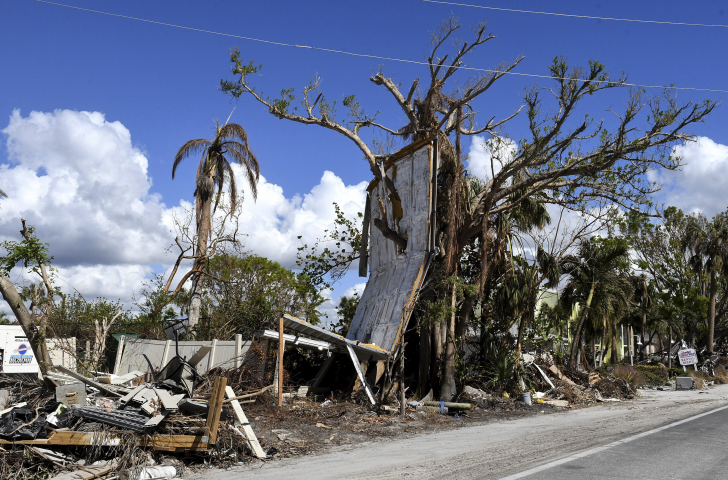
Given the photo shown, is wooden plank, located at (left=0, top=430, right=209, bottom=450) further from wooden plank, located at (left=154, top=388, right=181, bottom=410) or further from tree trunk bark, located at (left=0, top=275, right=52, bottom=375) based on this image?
tree trunk bark, located at (left=0, top=275, right=52, bottom=375)

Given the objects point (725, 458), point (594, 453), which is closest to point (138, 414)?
point (594, 453)

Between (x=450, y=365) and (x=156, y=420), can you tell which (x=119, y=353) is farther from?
(x=156, y=420)

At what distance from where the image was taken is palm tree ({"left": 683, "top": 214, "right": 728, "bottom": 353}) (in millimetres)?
37562

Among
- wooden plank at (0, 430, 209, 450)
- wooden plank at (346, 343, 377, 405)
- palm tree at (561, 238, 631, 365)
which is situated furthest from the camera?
palm tree at (561, 238, 631, 365)

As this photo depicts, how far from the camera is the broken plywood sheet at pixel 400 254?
1575 cm

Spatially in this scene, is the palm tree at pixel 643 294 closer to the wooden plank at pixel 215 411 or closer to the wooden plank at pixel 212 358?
the wooden plank at pixel 212 358

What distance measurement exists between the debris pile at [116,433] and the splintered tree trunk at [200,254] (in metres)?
11.8

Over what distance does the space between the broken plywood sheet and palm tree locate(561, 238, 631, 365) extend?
31.8ft

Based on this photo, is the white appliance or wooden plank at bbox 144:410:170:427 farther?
the white appliance

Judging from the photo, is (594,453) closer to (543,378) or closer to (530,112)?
(530,112)

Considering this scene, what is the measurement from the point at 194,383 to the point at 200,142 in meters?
14.3

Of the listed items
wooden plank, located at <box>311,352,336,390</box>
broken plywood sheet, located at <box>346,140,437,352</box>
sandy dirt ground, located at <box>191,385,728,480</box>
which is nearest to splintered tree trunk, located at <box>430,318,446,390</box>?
broken plywood sheet, located at <box>346,140,437,352</box>

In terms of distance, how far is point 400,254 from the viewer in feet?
58.0

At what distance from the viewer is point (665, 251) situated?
134 ft
